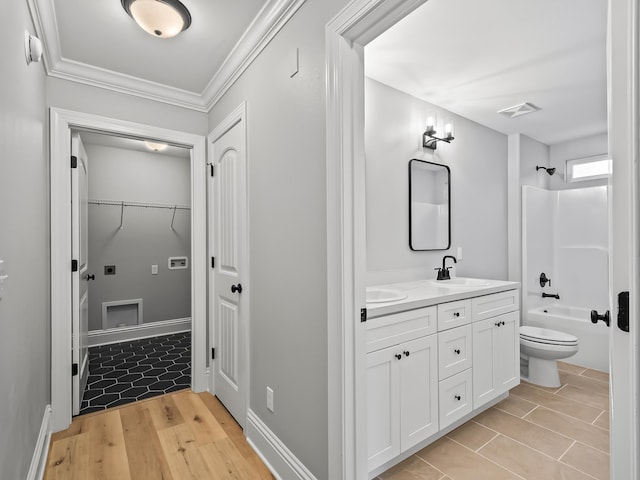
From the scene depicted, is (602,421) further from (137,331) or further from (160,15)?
(137,331)

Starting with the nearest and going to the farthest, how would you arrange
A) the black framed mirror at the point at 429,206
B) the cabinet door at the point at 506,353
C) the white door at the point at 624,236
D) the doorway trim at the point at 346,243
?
the white door at the point at 624,236 < the doorway trim at the point at 346,243 < the cabinet door at the point at 506,353 < the black framed mirror at the point at 429,206

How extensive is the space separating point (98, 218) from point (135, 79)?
217cm

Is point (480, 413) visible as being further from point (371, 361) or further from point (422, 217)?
point (422, 217)

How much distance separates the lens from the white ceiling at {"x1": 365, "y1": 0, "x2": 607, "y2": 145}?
1.82m

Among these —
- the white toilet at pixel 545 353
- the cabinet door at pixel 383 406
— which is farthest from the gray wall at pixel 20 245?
the white toilet at pixel 545 353

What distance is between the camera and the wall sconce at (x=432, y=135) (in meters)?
2.81

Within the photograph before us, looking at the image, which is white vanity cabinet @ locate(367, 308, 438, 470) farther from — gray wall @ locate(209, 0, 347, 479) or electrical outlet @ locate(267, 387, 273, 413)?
electrical outlet @ locate(267, 387, 273, 413)

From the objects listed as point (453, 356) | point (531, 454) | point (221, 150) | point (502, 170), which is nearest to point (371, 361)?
point (453, 356)

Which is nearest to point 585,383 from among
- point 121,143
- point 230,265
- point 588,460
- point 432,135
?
point 588,460

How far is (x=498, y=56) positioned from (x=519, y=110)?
103 cm

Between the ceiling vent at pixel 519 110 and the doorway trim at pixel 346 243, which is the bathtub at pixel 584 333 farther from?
the doorway trim at pixel 346 243

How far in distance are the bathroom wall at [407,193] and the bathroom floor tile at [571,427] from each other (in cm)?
123

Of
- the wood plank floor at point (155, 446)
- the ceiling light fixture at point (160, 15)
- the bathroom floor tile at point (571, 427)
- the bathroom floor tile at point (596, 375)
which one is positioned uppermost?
the ceiling light fixture at point (160, 15)

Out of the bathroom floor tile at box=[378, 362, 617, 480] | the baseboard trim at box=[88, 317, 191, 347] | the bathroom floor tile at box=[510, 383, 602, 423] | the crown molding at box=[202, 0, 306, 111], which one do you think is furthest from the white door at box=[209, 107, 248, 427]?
the bathroom floor tile at box=[510, 383, 602, 423]
